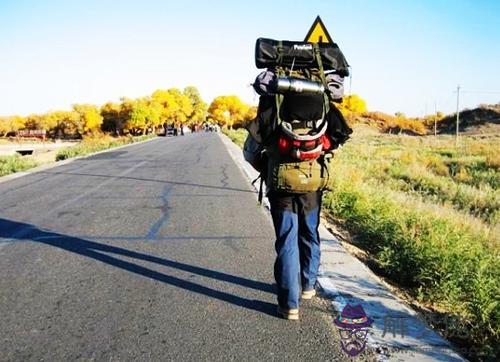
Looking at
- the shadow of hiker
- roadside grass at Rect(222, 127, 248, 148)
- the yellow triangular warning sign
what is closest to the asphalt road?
the shadow of hiker

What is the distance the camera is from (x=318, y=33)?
285 inches

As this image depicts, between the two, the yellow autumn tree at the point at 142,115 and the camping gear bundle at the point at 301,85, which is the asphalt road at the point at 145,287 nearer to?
the camping gear bundle at the point at 301,85

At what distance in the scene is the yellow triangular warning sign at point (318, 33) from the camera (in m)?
7.21

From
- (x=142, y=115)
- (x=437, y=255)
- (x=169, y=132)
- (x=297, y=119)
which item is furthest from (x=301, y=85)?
(x=142, y=115)

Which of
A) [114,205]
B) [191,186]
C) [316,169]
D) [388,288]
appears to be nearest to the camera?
[316,169]

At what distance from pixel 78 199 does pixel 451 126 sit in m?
74.6

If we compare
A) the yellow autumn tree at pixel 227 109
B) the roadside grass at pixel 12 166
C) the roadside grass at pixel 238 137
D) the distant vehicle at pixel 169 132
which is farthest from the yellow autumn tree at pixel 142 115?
the roadside grass at pixel 12 166

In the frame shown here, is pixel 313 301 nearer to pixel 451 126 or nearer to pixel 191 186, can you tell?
pixel 191 186

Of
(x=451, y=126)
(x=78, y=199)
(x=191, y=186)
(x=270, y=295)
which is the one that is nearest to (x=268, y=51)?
(x=270, y=295)

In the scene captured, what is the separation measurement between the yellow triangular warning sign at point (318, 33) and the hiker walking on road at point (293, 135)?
10.8 feet

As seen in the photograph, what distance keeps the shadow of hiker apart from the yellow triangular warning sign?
3.97 m

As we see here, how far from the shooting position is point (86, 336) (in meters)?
3.52

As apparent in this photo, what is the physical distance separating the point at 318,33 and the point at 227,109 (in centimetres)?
15031

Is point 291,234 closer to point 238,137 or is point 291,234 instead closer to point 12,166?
point 12,166
